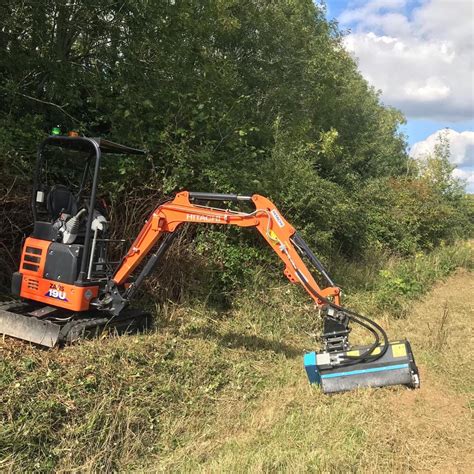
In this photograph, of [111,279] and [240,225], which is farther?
[111,279]

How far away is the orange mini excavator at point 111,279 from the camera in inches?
203

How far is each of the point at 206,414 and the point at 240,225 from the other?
2094mm

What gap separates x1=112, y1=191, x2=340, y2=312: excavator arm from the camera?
17.8 ft

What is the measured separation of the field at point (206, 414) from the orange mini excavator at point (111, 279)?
0.29 meters

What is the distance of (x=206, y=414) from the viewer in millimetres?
5504

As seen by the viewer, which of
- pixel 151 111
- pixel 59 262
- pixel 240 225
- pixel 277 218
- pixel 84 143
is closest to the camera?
pixel 277 218

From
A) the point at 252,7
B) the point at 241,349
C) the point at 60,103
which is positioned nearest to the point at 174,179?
the point at 60,103

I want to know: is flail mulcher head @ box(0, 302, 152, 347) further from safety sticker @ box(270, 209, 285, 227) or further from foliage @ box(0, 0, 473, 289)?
safety sticker @ box(270, 209, 285, 227)

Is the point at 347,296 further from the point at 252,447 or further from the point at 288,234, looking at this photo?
the point at 252,447

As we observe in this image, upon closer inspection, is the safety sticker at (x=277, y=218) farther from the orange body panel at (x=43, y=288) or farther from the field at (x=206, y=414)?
the orange body panel at (x=43, y=288)

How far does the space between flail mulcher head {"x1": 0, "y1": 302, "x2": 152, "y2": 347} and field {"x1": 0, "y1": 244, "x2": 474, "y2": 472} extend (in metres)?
0.14

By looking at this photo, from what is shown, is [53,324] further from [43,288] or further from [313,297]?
[313,297]

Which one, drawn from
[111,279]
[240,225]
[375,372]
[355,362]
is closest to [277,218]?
[240,225]

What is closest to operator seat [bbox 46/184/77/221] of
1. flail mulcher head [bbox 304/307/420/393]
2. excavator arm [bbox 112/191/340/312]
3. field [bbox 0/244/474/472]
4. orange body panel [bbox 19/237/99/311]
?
orange body panel [bbox 19/237/99/311]
